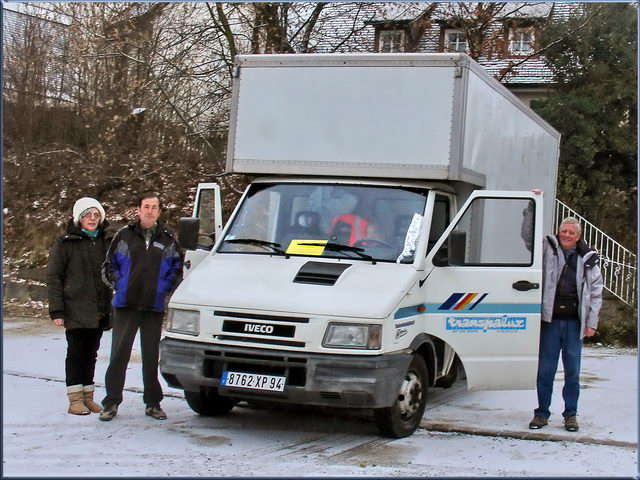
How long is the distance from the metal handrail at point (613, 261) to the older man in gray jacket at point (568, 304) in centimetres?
799

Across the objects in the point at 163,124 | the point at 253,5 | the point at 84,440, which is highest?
the point at 253,5

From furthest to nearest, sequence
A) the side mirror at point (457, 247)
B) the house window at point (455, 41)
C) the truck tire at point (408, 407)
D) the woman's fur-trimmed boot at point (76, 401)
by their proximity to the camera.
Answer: the house window at point (455, 41) → the woman's fur-trimmed boot at point (76, 401) → the side mirror at point (457, 247) → the truck tire at point (408, 407)

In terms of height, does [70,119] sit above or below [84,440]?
above

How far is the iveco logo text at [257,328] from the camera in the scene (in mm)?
6648

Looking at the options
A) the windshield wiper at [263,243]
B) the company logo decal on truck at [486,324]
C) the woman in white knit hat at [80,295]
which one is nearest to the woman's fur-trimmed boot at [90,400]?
the woman in white knit hat at [80,295]

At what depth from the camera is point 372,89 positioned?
25.3 ft

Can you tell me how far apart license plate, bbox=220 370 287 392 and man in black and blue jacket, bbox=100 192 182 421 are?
1.16 meters

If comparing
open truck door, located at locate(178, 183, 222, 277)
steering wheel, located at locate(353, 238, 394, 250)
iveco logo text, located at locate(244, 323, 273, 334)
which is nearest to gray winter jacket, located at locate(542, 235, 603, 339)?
steering wheel, located at locate(353, 238, 394, 250)

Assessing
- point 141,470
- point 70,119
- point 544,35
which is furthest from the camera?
point 70,119

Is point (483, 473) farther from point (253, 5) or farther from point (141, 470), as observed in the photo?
point (253, 5)

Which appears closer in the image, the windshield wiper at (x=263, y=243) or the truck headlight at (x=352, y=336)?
the truck headlight at (x=352, y=336)

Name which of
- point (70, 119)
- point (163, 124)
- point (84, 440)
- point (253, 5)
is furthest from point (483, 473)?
point (70, 119)

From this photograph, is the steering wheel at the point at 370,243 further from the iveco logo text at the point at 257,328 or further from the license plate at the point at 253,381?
the license plate at the point at 253,381

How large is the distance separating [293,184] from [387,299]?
1.77m
